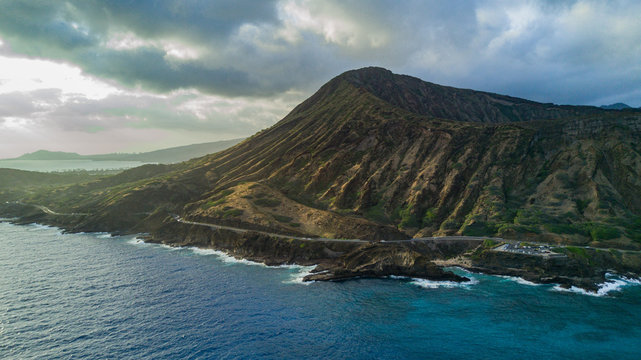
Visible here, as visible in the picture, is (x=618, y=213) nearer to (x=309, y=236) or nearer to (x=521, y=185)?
(x=521, y=185)

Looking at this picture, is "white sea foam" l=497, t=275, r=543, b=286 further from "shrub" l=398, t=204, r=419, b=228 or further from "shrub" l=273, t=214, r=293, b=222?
"shrub" l=273, t=214, r=293, b=222

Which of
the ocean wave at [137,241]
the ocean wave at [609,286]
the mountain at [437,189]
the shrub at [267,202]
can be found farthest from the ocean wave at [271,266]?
the ocean wave at [609,286]

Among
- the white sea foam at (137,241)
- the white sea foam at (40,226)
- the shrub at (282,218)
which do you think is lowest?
the white sea foam at (40,226)

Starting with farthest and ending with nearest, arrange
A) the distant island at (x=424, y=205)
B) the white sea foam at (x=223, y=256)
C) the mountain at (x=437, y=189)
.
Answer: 1. the mountain at (x=437, y=189)
2. the white sea foam at (x=223, y=256)
3. the distant island at (x=424, y=205)

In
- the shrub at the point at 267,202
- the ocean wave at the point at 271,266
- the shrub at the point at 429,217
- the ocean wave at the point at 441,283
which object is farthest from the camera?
the shrub at the point at 267,202

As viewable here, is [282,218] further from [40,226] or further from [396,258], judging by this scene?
[40,226]

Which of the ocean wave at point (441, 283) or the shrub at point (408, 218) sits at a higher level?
the shrub at point (408, 218)

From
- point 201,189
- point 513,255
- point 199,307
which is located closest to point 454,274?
point 513,255

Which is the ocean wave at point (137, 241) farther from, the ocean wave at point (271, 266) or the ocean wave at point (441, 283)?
the ocean wave at point (441, 283)
